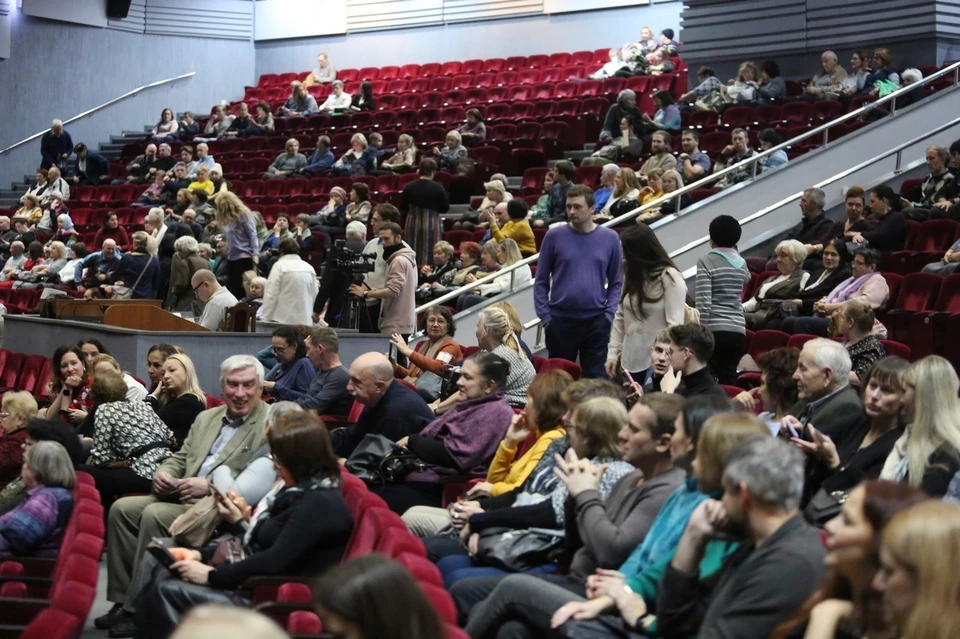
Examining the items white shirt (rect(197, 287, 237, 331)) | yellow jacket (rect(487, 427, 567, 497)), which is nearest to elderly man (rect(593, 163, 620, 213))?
white shirt (rect(197, 287, 237, 331))

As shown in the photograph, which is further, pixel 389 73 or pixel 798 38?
pixel 389 73

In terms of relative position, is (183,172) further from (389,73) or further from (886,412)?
(886,412)

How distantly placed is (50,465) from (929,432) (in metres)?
2.75

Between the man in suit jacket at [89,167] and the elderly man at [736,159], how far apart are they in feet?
30.8

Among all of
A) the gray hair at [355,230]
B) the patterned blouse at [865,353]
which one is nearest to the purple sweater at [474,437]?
the patterned blouse at [865,353]

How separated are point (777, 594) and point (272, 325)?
5.67 meters

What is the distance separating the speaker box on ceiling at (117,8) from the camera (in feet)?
60.2

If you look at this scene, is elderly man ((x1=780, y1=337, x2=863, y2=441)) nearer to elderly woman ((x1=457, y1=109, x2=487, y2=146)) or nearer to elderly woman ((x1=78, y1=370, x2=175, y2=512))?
elderly woman ((x1=78, y1=370, x2=175, y2=512))

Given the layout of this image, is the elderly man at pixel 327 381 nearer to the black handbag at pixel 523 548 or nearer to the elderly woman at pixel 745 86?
the black handbag at pixel 523 548

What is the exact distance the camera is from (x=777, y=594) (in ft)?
8.29

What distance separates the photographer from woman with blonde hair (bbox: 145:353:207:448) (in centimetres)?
542

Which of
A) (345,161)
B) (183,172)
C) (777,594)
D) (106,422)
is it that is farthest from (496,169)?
(777,594)

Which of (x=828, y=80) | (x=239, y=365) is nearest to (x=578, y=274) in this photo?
(x=239, y=365)

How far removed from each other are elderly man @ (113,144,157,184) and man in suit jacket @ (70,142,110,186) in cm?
36
